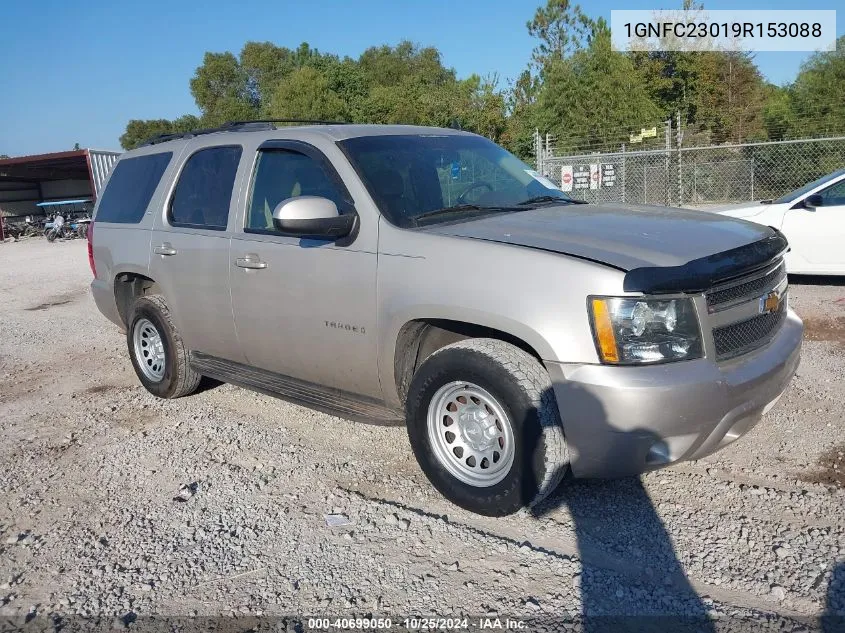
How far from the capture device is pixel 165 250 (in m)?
5.16

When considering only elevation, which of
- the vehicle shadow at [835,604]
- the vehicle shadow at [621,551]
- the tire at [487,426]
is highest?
the tire at [487,426]

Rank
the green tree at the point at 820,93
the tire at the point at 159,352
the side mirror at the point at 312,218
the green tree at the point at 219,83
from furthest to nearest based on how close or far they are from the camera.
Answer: the green tree at the point at 219,83 → the green tree at the point at 820,93 → the tire at the point at 159,352 → the side mirror at the point at 312,218

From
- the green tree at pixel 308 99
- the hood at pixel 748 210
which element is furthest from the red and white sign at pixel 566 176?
the green tree at pixel 308 99

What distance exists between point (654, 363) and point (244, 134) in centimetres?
312

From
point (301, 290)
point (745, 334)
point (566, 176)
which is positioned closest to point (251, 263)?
point (301, 290)

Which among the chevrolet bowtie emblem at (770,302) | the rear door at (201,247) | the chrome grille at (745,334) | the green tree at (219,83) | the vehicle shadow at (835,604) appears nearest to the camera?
the vehicle shadow at (835,604)

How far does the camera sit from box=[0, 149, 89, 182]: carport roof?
30.2m

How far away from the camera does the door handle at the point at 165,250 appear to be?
5105mm

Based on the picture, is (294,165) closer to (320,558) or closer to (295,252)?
(295,252)

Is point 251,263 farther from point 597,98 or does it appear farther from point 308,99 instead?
point 308,99

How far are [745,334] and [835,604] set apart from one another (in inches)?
46.4

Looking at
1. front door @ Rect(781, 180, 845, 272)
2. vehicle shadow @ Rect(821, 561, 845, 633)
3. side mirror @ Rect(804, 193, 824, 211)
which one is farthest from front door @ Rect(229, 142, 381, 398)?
side mirror @ Rect(804, 193, 824, 211)

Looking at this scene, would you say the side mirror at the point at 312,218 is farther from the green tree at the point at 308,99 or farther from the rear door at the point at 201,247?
the green tree at the point at 308,99

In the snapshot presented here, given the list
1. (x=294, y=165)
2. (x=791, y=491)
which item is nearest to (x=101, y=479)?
(x=294, y=165)
